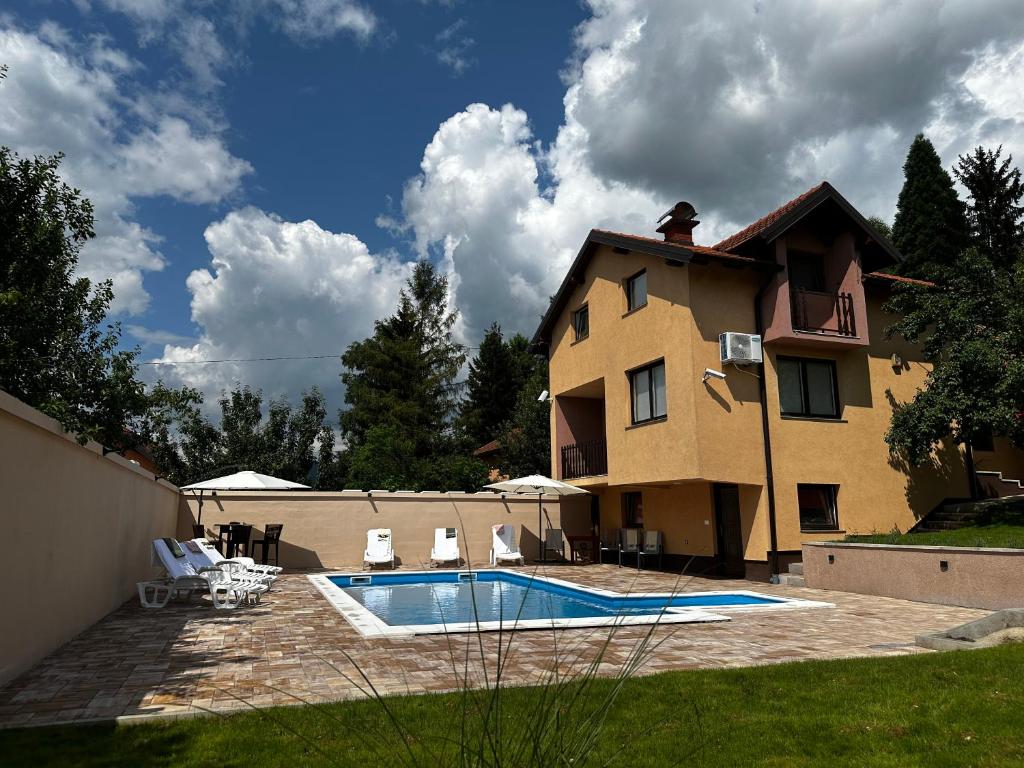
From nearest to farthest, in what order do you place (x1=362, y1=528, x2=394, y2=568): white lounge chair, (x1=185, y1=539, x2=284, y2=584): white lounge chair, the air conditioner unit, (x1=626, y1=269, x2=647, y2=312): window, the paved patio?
the paved patio → (x1=185, y1=539, x2=284, y2=584): white lounge chair → the air conditioner unit → (x1=626, y1=269, x2=647, y2=312): window → (x1=362, y1=528, x2=394, y2=568): white lounge chair

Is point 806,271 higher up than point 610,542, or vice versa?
point 806,271

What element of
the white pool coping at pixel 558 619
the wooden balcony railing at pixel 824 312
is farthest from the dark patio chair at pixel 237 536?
the wooden balcony railing at pixel 824 312

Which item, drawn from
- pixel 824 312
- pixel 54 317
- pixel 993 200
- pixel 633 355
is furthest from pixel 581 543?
pixel 993 200

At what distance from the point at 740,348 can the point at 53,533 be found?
12.6 metres

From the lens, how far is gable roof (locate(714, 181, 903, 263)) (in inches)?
591

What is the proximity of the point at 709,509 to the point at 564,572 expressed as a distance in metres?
3.88

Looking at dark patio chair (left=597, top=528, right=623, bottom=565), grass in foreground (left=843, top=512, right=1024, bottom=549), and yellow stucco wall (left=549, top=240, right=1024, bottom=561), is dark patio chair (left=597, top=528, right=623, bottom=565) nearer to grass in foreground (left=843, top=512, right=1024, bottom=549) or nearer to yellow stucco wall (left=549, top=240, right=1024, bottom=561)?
yellow stucco wall (left=549, top=240, right=1024, bottom=561)

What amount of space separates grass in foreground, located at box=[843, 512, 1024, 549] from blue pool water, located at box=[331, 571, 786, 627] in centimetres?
336

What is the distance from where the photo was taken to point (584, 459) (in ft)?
65.5

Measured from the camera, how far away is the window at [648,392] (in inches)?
627

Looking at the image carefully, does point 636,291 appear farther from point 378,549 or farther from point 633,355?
point 378,549

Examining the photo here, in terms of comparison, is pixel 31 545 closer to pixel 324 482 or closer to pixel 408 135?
pixel 408 135

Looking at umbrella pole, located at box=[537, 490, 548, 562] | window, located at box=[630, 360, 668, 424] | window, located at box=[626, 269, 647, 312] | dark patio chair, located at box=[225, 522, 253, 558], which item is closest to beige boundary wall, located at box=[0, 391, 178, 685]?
dark patio chair, located at box=[225, 522, 253, 558]

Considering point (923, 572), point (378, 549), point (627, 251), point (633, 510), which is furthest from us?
point (633, 510)
